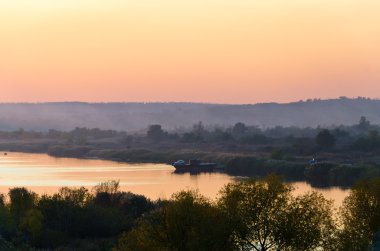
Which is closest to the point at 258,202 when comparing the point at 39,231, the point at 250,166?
the point at 39,231

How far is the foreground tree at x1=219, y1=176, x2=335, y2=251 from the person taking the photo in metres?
40.7

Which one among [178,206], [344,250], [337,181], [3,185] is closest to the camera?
[178,206]

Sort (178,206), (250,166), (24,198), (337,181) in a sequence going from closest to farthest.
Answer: (178,206) → (24,198) → (337,181) → (250,166)

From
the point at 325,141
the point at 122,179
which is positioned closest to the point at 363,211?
the point at 122,179

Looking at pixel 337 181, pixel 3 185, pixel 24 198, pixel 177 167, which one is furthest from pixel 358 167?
pixel 24 198

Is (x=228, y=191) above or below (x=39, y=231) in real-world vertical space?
above

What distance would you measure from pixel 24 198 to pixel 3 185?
3636 cm

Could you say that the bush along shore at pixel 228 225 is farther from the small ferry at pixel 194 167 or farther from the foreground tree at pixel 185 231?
the small ferry at pixel 194 167

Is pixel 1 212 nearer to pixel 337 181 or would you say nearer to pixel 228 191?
pixel 228 191

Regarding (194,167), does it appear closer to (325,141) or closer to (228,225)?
(325,141)

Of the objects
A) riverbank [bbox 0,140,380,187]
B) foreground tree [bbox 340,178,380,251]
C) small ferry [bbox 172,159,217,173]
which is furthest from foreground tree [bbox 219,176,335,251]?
small ferry [bbox 172,159,217,173]

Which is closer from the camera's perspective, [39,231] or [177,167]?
[39,231]

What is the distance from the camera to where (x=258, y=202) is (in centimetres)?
4212

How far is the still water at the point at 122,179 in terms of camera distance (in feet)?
291
